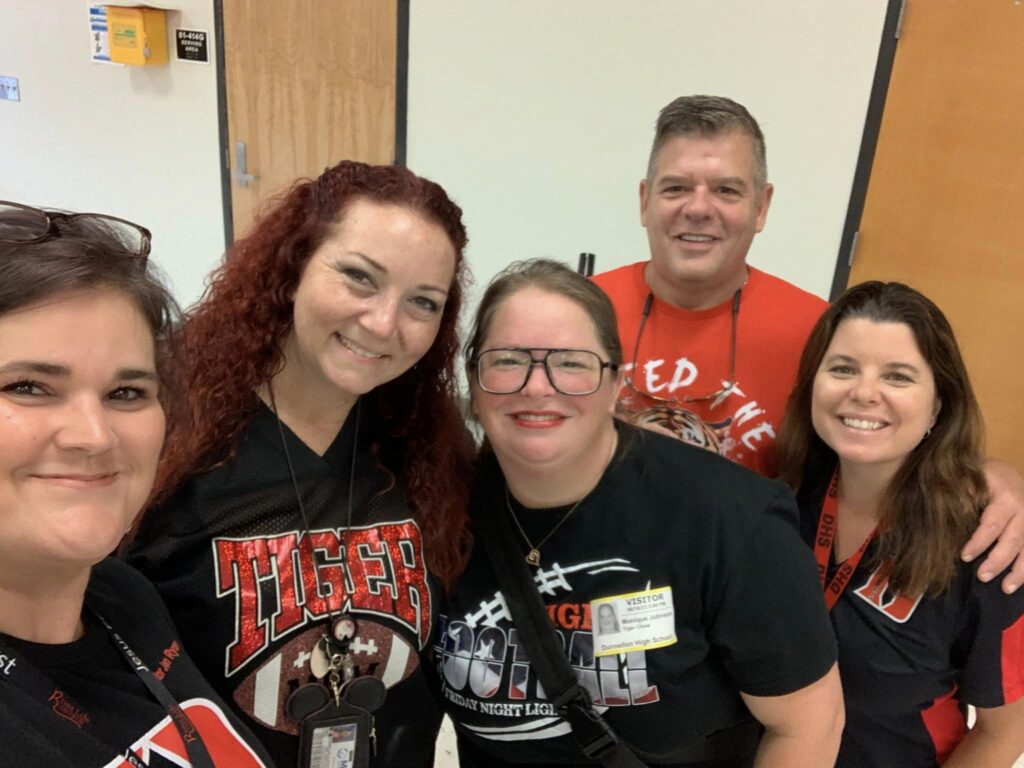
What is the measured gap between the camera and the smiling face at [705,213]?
1.79 meters

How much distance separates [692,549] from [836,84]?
223 cm

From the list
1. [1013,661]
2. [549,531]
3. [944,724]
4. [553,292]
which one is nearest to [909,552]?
[1013,661]

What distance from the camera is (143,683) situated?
0.93m

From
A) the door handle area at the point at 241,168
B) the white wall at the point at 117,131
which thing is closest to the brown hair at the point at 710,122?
the door handle area at the point at 241,168

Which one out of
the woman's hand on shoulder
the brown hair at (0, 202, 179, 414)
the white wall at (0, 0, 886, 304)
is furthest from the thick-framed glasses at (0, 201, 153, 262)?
the white wall at (0, 0, 886, 304)

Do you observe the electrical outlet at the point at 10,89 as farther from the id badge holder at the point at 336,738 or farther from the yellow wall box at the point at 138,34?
the id badge holder at the point at 336,738

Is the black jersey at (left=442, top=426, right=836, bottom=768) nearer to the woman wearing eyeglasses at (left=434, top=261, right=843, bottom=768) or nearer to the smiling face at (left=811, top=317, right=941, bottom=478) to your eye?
the woman wearing eyeglasses at (left=434, top=261, right=843, bottom=768)

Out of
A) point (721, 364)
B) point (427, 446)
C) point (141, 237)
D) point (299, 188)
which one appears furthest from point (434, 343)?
point (721, 364)

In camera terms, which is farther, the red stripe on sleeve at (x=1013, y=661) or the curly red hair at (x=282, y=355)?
the red stripe on sleeve at (x=1013, y=661)

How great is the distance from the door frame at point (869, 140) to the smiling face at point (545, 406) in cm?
199

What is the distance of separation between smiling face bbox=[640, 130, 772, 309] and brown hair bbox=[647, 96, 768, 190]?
1 cm

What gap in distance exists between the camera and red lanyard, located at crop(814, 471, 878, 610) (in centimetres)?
147

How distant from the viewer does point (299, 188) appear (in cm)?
134

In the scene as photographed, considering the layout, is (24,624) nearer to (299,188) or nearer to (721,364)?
(299,188)
